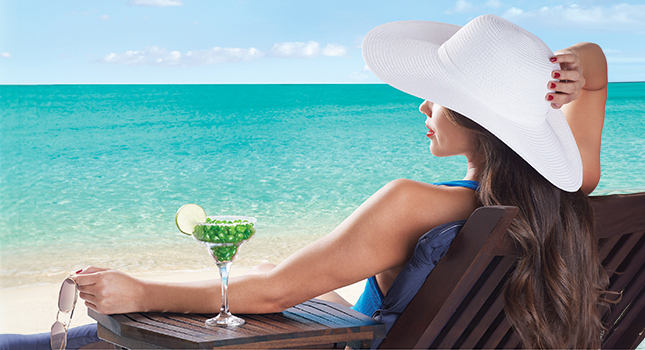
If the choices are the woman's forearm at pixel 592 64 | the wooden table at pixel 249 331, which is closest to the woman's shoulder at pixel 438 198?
the wooden table at pixel 249 331

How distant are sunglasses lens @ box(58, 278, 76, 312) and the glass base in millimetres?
304

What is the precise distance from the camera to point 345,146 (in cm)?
1681

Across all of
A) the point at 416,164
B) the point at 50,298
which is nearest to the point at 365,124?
the point at 416,164

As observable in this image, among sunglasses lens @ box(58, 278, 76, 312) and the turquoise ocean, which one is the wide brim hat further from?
the turquoise ocean

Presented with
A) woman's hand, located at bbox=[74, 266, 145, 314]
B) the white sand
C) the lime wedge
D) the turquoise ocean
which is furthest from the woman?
the turquoise ocean

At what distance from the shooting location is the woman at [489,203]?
3.72 feet

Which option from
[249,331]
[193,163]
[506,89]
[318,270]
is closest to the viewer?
[249,331]

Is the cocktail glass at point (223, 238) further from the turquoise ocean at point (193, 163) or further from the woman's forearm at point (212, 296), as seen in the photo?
the turquoise ocean at point (193, 163)

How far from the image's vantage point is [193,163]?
587 inches

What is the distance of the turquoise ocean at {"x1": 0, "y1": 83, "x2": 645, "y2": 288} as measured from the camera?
795 cm

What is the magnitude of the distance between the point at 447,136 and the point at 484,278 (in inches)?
15.4

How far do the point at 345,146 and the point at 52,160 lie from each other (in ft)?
25.2

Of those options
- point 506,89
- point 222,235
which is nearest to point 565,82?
point 506,89

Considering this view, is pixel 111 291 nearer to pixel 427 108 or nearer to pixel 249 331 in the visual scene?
pixel 249 331
